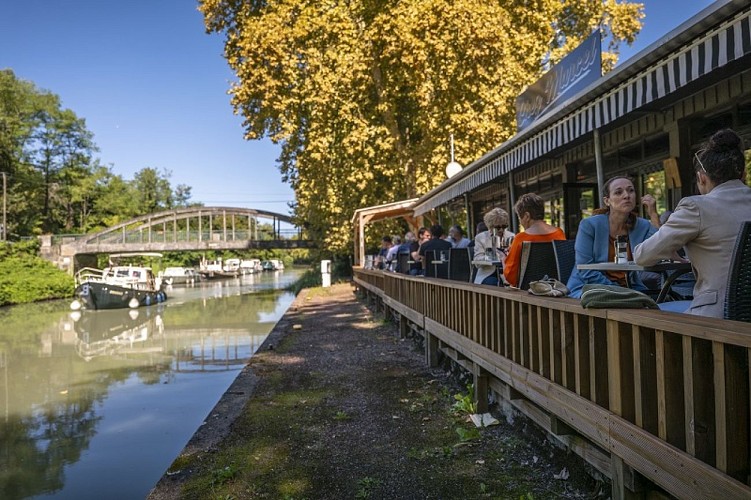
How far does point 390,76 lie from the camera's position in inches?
778

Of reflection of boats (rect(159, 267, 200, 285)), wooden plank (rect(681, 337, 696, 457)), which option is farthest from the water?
reflection of boats (rect(159, 267, 200, 285))

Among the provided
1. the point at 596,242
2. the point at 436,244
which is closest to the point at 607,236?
the point at 596,242

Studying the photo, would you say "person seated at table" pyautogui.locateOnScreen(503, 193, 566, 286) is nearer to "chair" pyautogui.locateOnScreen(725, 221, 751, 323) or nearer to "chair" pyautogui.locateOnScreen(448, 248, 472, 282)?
"chair" pyautogui.locateOnScreen(725, 221, 751, 323)

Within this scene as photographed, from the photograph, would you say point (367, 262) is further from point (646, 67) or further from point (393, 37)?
point (646, 67)

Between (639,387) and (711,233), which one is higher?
(711,233)

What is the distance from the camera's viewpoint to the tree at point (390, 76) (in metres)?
17.5

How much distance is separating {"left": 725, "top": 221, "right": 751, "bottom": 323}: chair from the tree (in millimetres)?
15806

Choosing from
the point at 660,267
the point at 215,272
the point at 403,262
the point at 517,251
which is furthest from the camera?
the point at 215,272

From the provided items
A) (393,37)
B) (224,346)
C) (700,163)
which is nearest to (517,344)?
(700,163)

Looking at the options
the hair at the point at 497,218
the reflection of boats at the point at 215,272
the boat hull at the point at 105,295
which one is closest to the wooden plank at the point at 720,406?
the hair at the point at 497,218

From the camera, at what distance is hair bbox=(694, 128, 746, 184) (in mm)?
2438

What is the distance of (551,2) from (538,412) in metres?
18.8

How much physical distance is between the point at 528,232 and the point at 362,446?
2.11 m

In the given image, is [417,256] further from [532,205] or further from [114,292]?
[114,292]
